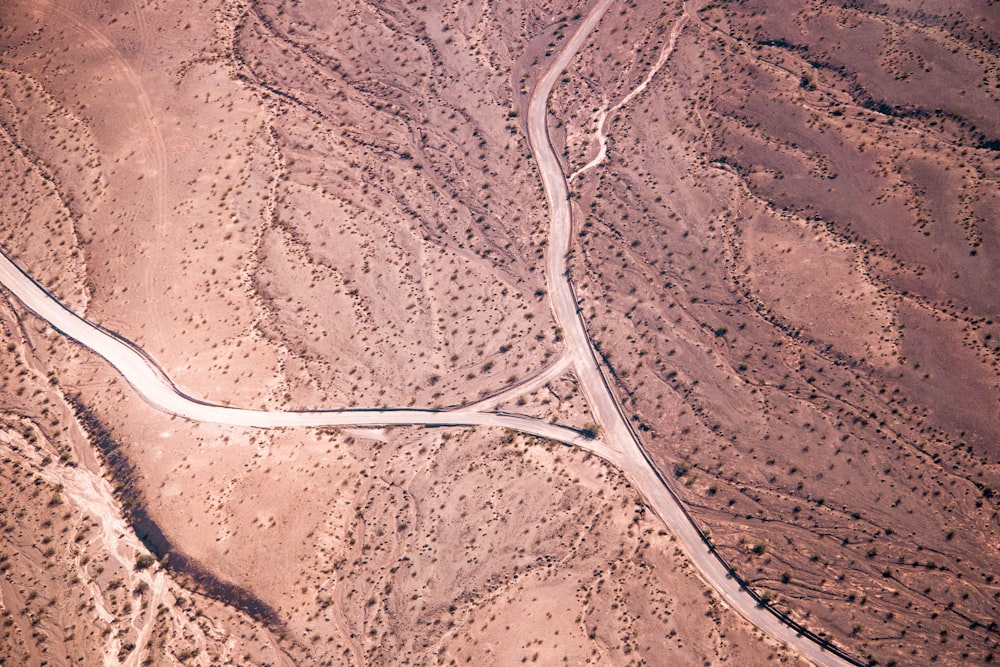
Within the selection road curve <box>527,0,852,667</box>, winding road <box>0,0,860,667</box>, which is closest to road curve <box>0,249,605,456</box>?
winding road <box>0,0,860,667</box>

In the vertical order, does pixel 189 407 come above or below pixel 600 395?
below

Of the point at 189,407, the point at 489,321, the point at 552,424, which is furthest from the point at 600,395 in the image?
the point at 189,407

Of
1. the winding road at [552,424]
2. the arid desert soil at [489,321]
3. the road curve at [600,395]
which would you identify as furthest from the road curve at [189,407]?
the road curve at [600,395]

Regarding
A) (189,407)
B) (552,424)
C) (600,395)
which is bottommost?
(189,407)

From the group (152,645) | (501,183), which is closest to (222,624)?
(152,645)

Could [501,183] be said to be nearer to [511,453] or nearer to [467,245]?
[467,245]

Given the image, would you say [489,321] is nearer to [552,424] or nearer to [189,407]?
[552,424]

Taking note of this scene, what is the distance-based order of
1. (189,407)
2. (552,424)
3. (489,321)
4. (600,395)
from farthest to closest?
1. (489,321)
2. (600,395)
3. (552,424)
4. (189,407)

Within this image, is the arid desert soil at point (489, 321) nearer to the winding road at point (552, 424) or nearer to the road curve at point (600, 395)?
the winding road at point (552, 424)
